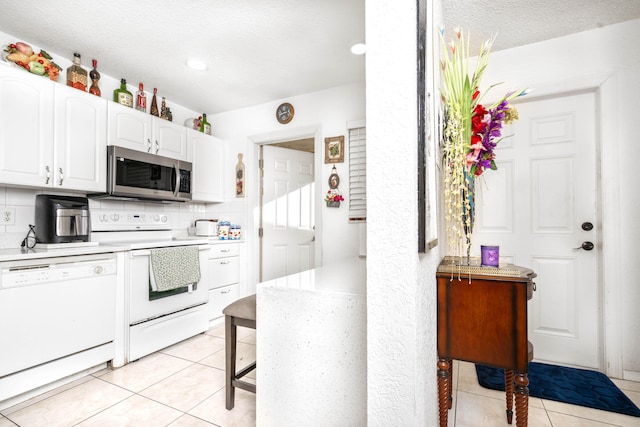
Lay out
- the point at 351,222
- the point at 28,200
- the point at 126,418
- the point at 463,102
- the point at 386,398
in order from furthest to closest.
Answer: the point at 351,222 → the point at 28,200 → the point at 126,418 → the point at 463,102 → the point at 386,398

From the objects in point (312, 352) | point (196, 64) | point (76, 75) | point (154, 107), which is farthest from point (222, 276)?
point (312, 352)

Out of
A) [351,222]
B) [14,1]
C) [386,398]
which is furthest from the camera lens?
[351,222]

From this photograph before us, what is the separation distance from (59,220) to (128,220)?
87 centimetres

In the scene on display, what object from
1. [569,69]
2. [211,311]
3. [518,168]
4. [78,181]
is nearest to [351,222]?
[518,168]

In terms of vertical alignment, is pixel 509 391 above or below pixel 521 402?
below

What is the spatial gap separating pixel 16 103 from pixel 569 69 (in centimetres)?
385

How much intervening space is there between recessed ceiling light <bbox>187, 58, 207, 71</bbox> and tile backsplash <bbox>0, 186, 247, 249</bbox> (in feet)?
4.78

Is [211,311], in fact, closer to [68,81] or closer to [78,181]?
[78,181]

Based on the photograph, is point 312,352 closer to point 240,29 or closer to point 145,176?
point 240,29

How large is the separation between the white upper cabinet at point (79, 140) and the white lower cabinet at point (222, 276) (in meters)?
1.20

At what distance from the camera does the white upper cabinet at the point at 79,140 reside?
2.31 meters

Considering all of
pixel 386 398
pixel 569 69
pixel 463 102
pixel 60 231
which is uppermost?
pixel 569 69

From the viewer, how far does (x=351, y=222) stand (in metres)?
3.08

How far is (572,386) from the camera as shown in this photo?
2.00 meters
